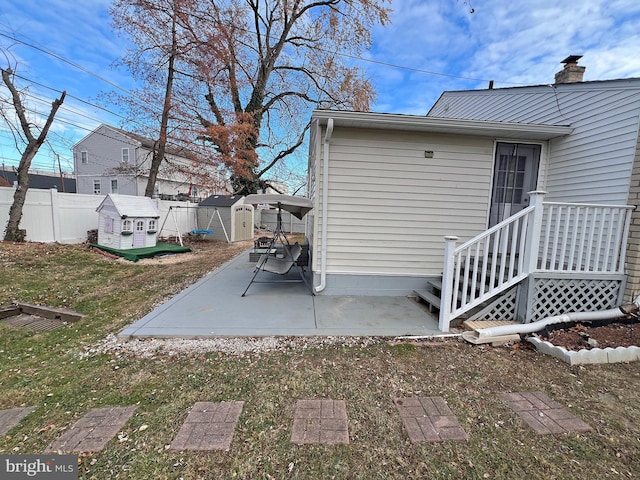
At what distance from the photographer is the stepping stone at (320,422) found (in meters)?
1.79

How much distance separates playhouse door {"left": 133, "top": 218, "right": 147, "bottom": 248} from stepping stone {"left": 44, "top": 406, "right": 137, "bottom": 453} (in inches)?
308

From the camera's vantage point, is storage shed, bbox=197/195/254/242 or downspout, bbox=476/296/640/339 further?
storage shed, bbox=197/195/254/242

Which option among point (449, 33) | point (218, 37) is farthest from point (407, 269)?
point (218, 37)

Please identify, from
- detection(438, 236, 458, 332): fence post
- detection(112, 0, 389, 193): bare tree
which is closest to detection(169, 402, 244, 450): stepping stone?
detection(438, 236, 458, 332): fence post

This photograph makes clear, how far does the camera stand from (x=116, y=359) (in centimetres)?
272

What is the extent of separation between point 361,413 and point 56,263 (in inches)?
300

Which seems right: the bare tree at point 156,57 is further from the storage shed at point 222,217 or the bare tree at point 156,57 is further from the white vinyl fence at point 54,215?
the white vinyl fence at point 54,215

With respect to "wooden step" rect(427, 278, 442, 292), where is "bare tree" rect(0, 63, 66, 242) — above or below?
above

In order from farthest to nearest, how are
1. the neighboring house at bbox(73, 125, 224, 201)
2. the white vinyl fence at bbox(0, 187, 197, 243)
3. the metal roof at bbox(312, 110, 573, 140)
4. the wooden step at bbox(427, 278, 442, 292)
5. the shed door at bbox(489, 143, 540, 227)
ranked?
the neighboring house at bbox(73, 125, 224, 201) → the white vinyl fence at bbox(0, 187, 197, 243) → the shed door at bbox(489, 143, 540, 227) → the wooden step at bbox(427, 278, 442, 292) → the metal roof at bbox(312, 110, 573, 140)

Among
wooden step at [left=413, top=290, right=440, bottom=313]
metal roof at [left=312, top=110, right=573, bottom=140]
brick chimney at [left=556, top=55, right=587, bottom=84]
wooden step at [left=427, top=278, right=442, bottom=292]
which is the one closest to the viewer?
wooden step at [left=413, top=290, right=440, bottom=313]

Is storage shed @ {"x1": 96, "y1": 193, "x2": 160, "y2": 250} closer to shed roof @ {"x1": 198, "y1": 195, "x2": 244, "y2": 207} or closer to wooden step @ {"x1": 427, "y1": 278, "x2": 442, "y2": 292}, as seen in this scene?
shed roof @ {"x1": 198, "y1": 195, "x2": 244, "y2": 207}

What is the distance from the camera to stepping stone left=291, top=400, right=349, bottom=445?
1.79 m

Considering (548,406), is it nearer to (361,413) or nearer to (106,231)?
(361,413)

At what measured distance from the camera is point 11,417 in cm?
194
